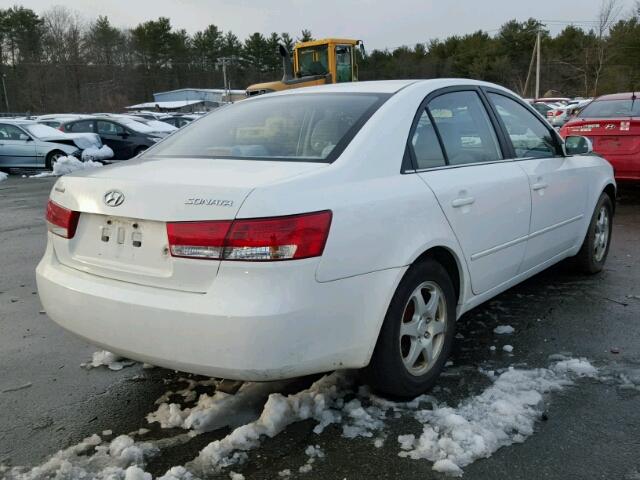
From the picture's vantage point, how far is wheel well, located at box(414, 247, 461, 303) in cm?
298

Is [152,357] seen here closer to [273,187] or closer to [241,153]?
[273,187]

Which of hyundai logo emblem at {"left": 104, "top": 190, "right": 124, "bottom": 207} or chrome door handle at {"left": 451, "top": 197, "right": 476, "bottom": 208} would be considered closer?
hyundai logo emblem at {"left": 104, "top": 190, "right": 124, "bottom": 207}

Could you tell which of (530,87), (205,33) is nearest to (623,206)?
(530,87)

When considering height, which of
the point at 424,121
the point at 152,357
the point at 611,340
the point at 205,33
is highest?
the point at 205,33

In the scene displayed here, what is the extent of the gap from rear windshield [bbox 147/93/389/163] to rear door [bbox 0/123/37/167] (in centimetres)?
1469

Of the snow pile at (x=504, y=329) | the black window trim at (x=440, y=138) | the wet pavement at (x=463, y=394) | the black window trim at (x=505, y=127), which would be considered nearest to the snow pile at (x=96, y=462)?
the wet pavement at (x=463, y=394)

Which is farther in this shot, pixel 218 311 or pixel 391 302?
pixel 391 302

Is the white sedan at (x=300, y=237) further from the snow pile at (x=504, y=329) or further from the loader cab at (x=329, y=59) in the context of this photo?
the loader cab at (x=329, y=59)

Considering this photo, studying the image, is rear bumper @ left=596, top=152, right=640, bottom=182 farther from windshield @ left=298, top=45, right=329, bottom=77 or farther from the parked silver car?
the parked silver car

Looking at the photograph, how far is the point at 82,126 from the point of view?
18.7 m

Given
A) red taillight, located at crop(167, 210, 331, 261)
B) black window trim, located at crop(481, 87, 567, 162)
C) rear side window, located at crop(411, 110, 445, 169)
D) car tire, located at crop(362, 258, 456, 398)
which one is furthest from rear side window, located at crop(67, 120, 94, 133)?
red taillight, located at crop(167, 210, 331, 261)

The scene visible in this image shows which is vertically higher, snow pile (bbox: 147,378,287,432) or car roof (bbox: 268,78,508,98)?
car roof (bbox: 268,78,508,98)

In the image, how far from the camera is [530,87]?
211ft

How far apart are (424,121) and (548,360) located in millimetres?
1525
